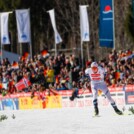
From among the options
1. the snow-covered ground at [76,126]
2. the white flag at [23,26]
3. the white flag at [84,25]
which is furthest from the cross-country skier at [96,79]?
the white flag at [23,26]

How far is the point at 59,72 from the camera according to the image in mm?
32656

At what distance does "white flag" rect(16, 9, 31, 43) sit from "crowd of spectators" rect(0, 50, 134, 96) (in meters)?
1.48

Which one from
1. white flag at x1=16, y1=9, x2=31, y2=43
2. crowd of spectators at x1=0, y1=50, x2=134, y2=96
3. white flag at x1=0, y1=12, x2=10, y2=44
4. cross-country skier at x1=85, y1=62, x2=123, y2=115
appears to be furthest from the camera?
white flag at x1=0, y1=12, x2=10, y2=44

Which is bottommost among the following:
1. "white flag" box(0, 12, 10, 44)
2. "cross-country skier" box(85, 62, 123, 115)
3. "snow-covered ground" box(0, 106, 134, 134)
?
"snow-covered ground" box(0, 106, 134, 134)

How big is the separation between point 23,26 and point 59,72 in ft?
23.3

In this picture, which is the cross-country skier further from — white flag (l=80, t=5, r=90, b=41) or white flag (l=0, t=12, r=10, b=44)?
white flag (l=0, t=12, r=10, b=44)

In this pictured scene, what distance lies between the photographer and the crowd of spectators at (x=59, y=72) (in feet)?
96.1

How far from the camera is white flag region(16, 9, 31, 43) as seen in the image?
38844 millimetres

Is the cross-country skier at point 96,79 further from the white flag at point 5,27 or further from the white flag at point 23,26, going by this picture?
the white flag at point 5,27

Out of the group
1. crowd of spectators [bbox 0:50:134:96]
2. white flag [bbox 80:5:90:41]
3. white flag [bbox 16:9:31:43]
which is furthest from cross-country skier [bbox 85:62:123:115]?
white flag [bbox 16:9:31:43]

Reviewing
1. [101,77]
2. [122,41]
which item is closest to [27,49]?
[122,41]

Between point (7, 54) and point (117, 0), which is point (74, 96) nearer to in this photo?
point (7, 54)

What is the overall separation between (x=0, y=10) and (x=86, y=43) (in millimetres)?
7025

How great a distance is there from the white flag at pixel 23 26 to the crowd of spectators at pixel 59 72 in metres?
1.48
